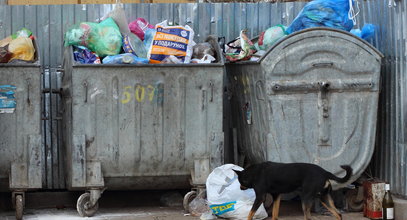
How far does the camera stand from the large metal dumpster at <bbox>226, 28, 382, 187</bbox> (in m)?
7.68

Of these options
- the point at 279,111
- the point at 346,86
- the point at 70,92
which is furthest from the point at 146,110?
the point at 346,86

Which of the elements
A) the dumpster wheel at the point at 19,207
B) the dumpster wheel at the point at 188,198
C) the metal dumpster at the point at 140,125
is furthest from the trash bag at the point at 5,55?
the dumpster wheel at the point at 188,198

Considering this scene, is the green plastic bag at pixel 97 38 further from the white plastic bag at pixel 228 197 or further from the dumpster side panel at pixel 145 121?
the white plastic bag at pixel 228 197

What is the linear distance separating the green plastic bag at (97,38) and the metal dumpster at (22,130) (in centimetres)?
50

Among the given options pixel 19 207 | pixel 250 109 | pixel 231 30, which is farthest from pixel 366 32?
pixel 19 207

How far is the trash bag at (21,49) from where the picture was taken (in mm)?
7762

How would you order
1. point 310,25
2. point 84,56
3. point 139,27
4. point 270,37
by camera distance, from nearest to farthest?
point 84,56 → point 310,25 → point 270,37 → point 139,27

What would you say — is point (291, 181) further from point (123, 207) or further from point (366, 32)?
point (123, 207)

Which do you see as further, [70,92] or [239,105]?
[239,105]

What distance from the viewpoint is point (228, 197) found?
24.8 feet

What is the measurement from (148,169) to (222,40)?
1.84 metres

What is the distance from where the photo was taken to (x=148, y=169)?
25.8ft

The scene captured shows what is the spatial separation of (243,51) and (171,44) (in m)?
0.76

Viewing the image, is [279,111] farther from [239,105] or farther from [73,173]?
[73,173]
